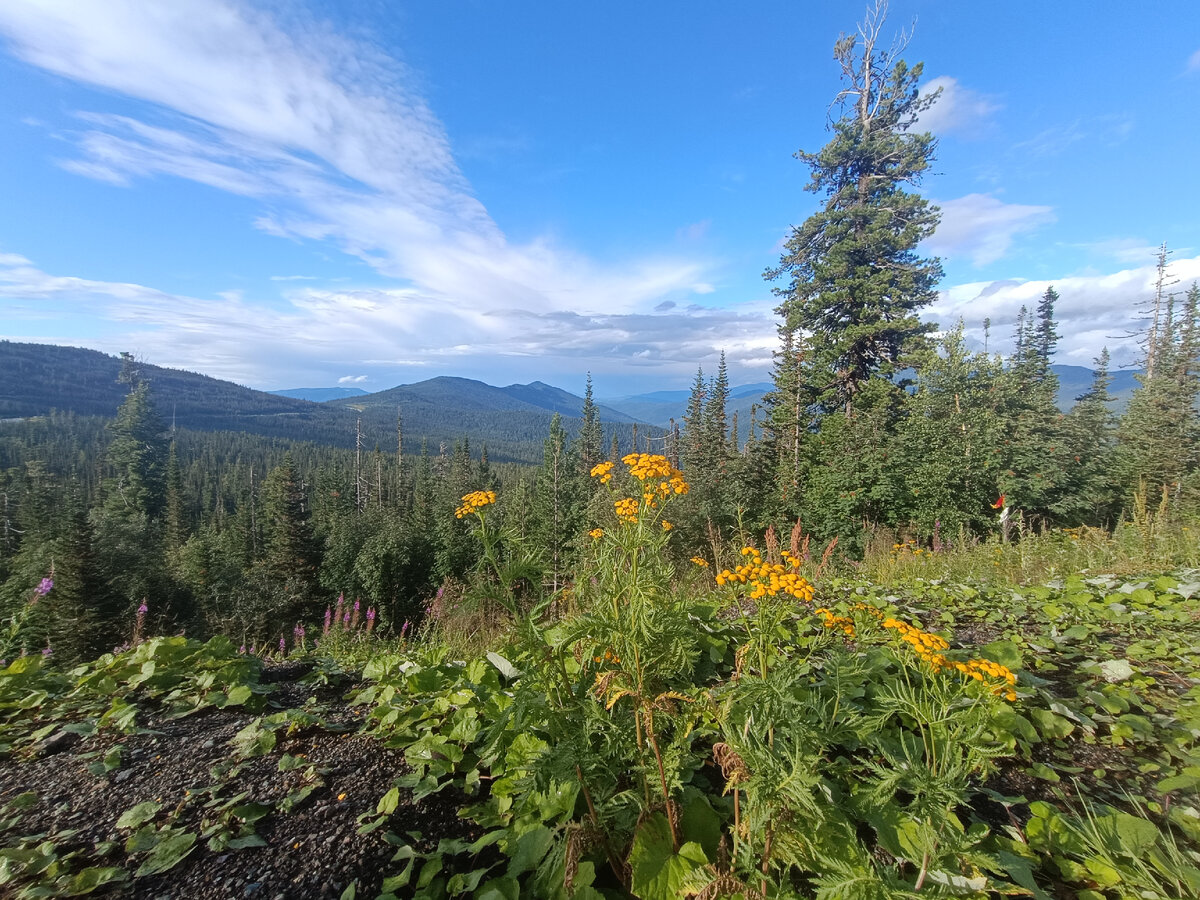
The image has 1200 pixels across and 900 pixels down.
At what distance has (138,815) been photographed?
1972 millimetres

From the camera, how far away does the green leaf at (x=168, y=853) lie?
5.71 feet

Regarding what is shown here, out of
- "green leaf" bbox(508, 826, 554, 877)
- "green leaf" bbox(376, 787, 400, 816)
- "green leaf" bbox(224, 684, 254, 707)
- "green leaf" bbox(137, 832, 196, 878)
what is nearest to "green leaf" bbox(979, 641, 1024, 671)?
"green leaf" bbox(508, 826, 554, 877)

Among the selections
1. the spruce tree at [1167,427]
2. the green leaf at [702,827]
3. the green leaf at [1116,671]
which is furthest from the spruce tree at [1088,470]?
the green leaf at [702,827]

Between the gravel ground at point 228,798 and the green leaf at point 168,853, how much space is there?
0.02 m

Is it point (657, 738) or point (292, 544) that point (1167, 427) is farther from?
point (292, 544)

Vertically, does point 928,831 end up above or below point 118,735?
above

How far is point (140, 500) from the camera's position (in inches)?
1612

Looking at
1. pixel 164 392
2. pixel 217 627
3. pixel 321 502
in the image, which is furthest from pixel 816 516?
pixel 164 392

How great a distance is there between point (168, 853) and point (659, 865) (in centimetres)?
185

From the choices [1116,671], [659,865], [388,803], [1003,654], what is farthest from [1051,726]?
[388,803]

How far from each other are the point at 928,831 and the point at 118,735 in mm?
3799

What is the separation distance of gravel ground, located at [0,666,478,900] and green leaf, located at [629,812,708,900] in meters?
0.84

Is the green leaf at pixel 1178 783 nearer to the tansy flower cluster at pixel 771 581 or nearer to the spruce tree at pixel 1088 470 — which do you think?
the tansy flower cluster at pixel 771 581

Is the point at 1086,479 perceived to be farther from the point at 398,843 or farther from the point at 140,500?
the point at 140,500
